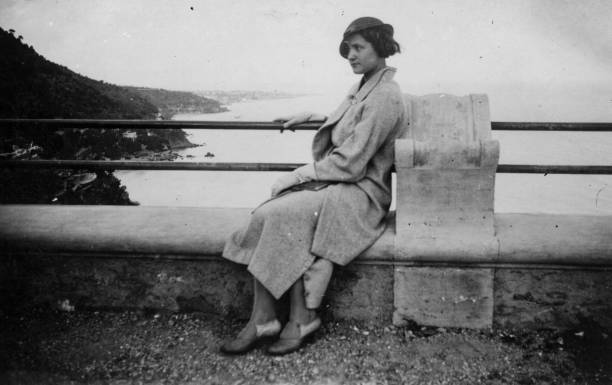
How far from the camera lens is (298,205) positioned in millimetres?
2387

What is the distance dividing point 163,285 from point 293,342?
0.86m

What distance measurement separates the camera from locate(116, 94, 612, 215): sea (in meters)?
6.42

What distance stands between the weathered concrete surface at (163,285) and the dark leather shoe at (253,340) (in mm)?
279

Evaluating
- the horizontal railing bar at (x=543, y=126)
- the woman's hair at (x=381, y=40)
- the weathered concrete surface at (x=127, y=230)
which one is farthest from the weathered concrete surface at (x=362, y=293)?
the woman's hair at (x=381, y=40)

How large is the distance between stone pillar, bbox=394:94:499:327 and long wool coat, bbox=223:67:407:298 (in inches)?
5.7

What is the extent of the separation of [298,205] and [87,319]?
1459 millimetres

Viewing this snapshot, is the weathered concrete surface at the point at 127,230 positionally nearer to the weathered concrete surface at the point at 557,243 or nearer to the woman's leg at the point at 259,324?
the woman's leg at the point at 259,324

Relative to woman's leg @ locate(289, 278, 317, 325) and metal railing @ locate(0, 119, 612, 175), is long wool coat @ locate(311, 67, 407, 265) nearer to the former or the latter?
woman's leg @ locate(289, 278, 317, 325)

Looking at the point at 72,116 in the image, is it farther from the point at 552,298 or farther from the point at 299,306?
the point at 552,298

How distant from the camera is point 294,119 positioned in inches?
107

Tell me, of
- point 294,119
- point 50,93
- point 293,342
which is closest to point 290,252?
point 293,342

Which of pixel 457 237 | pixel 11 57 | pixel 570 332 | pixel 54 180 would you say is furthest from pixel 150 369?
pixel 11 57

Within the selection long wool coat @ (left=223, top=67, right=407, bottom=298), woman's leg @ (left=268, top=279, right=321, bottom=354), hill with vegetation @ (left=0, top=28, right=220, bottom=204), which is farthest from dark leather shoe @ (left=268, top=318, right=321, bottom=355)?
hill with vegetation @ (left=0, top=28, right=220, bottom=204)

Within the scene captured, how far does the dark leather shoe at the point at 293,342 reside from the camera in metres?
2.34
